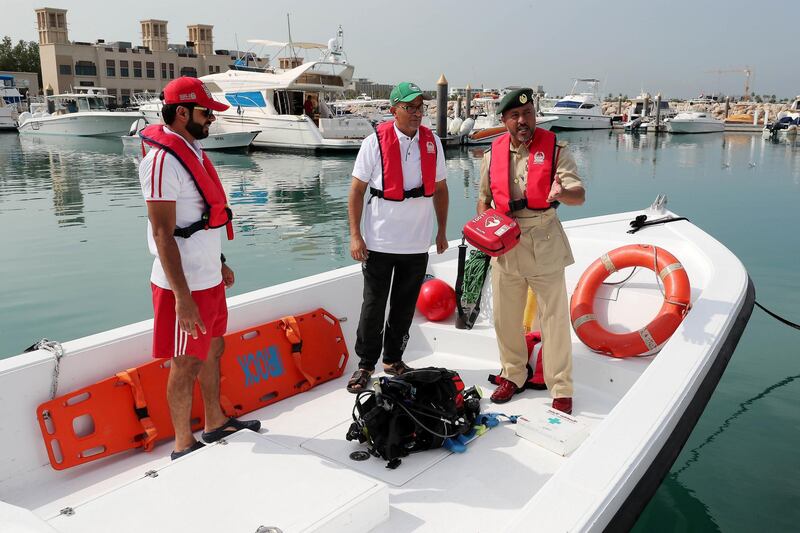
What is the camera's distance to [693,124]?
39312 mm

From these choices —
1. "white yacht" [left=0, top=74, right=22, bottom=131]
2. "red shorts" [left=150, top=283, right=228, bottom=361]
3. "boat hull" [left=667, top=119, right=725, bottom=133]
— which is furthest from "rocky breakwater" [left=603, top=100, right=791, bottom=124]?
"red shorts" [left=150, top=283, right=228, bottom=361]

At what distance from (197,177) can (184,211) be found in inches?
5.4

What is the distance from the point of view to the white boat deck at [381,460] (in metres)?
1.85

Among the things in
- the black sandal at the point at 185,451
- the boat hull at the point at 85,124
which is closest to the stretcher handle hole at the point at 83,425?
the black sandal at the point at 185,451

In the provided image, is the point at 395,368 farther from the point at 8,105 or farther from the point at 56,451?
the point at 8,105

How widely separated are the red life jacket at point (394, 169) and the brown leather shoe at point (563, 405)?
1.19 m

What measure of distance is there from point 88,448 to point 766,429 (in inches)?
162

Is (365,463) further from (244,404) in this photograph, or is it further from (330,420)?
(244,404)

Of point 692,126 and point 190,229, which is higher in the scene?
point 692,126

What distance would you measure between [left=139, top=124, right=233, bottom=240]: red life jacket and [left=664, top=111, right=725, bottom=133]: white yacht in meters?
42.2

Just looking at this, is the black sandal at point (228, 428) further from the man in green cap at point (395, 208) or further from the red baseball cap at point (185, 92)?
the red baseball cap at point (185, 92)

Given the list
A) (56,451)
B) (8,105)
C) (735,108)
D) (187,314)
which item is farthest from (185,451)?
(735,108)

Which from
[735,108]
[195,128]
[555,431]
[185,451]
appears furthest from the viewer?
[735,108]

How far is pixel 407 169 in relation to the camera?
3006 millimetres
